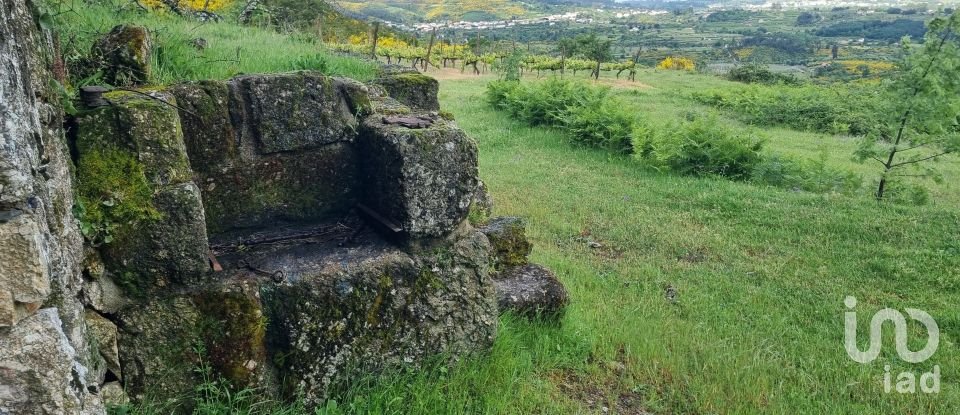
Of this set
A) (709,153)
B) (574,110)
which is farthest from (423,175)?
(574,110)

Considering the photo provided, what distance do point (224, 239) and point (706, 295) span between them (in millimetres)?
4706

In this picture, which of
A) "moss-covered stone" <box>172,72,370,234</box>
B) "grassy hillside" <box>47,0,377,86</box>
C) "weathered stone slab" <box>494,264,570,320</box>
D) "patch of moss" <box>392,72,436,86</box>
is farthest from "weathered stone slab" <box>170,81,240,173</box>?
"weathered stone slab" <box>494,264,570,320</box>

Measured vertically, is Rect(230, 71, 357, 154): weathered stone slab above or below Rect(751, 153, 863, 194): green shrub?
above

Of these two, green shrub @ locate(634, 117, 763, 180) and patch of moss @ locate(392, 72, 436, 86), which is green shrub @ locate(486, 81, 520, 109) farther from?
patch of moss @ locate(392, 72, 436, 86)

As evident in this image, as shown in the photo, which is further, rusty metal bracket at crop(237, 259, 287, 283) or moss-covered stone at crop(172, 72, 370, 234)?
moss-covered stone at crop(172, 72, 370, 234)

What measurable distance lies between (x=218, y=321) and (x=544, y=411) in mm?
1933

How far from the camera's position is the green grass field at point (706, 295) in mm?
4266

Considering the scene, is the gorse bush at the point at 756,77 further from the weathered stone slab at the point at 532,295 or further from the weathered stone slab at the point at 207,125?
the weathered stone slab at the point at 207,125

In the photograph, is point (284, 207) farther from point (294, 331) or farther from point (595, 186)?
point (595, 186)

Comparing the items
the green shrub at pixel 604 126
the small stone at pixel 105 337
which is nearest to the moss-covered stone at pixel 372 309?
the small stone at pixel 105 337

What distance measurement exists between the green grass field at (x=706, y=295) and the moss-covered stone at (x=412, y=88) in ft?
6.93

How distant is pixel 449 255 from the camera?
3.90 metres

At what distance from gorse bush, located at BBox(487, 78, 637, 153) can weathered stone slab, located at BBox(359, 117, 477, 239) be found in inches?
401

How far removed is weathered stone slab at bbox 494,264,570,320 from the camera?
15.7 ft
